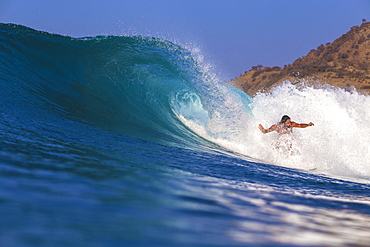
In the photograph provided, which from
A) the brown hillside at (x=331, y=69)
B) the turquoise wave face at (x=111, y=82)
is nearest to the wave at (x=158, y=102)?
the turquoise wave face at (x=111, y=82)

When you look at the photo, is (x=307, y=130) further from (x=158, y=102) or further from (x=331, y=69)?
(x=331, y=69)

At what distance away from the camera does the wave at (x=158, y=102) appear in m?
7.38

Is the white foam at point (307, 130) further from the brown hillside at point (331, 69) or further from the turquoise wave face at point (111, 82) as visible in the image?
the brown hillside at point (331, 69)

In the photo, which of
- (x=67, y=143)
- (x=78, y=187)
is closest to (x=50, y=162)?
(x=78, y=187)

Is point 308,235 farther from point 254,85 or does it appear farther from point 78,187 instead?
point 254,85

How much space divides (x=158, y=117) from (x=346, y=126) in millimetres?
5636

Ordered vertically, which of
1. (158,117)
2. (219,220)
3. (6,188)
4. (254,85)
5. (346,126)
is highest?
(254,85)

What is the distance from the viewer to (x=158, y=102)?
10.8 m

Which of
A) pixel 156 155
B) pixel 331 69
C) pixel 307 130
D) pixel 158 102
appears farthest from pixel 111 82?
pixel 331 69

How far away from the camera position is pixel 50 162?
10.8 feet

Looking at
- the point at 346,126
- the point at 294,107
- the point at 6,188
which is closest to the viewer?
the point at 6,188

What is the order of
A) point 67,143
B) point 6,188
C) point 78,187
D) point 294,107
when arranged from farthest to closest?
1. point 294,107
2. point 67,143
3. point 78,187
4. point 6,188

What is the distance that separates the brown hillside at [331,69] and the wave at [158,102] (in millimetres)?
36107

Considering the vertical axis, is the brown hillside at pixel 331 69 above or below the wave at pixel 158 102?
above
